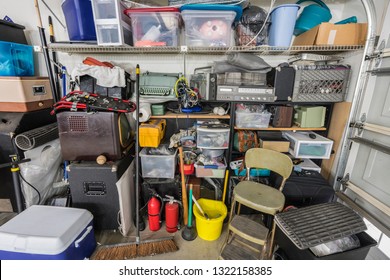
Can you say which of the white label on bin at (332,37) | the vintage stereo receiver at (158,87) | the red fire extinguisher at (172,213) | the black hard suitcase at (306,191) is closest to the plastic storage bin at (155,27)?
the vintage stereo receiver at (158,87)

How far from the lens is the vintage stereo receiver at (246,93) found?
1.51m

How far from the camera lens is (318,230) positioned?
1072 millimetres

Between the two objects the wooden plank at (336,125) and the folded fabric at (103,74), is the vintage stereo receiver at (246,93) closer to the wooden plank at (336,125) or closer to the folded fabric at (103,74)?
the wooden plank at (336,125)

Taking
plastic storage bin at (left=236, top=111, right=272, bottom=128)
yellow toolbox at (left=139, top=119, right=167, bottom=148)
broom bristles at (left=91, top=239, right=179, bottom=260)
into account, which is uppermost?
plastic storage bin at (left=236, top=111, right=272, bottom=128)

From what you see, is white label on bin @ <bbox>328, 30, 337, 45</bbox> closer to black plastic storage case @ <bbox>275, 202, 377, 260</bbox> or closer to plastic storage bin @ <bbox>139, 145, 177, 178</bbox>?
black plastic storage case @ <bbox>275, 202, 377, 260</bbox>

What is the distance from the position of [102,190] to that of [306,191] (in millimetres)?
1699

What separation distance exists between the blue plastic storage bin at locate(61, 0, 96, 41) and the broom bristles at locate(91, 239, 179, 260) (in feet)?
5.49

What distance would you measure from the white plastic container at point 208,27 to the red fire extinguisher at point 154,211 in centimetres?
133

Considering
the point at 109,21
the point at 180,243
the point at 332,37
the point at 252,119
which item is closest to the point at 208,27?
the point at 109,21

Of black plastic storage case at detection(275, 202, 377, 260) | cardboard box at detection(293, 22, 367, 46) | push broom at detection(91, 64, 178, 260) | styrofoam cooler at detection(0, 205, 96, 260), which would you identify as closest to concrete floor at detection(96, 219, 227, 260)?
push broom at detection(91, 64, 178, 260)

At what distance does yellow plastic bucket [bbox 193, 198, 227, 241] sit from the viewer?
4.86ft

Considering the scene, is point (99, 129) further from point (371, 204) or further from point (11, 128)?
point (371, 204)
